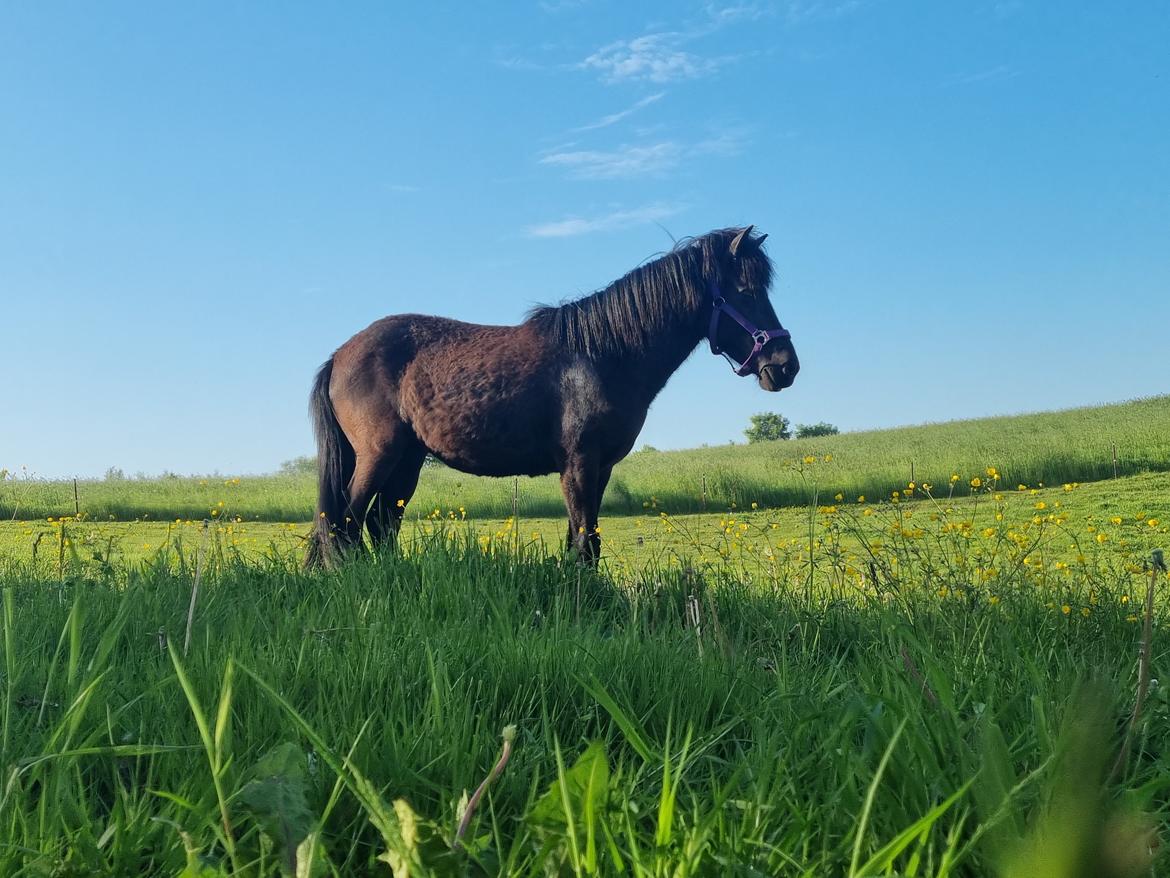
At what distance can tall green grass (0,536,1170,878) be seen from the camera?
1.31 m

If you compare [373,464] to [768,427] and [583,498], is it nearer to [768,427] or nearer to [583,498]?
[583,498]

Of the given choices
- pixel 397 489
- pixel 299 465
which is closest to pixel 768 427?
pixel 299 465

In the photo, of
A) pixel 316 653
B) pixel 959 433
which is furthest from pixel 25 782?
pixel 959 433

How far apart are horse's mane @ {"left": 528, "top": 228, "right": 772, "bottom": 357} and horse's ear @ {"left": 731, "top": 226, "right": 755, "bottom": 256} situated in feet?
0.19

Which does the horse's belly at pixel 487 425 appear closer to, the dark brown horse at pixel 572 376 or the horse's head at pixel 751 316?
the dark brown horse at pixel 572 376

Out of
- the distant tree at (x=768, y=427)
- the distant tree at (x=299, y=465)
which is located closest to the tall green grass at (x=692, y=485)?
the distant tree at (x=299, y=465)

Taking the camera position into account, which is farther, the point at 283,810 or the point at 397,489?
the point at 397,489

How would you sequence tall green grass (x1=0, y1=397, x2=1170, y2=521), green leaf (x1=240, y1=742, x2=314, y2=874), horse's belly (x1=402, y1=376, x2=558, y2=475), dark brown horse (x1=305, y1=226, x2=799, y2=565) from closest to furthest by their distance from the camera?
green leaf (x1=240, y1=742, x2=314, y2=874), dark brown horse (x1=305, y1=226, x2=799, y2=565), horse's belly (x1=402, y1=376, x2=558, y2=475), tall green grass (x1=0, y1=397, x2=1170, y2=521)

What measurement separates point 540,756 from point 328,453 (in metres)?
5.17

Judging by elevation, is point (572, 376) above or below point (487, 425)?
above

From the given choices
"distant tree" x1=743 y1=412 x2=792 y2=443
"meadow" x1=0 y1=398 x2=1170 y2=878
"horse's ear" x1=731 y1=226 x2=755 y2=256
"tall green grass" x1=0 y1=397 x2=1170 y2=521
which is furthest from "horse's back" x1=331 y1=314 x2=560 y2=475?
"distant tree" x1=743 y1=412 x2=792 y2=443

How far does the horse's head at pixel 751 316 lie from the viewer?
6.06 metres

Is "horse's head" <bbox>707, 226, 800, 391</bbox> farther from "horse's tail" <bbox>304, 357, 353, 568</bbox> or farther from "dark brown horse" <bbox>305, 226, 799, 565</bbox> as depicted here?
"horse's tail" <bbox>304, 357, 353, 568</bbox>

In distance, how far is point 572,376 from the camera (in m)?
6.02
